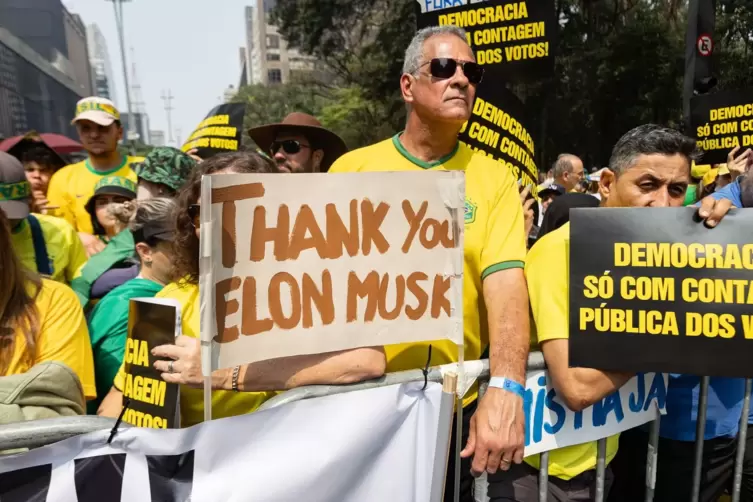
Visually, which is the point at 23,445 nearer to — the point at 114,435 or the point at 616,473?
the point at 114,435

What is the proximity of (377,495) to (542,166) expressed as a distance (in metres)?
23.3

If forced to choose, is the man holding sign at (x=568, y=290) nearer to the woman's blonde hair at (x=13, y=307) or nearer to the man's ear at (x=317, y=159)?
the woman's blonde hair at (x=13, y=307)

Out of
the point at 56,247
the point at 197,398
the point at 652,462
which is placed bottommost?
the point at 652,462

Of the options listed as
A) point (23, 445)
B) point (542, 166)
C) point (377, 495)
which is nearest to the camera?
point (23, 445)

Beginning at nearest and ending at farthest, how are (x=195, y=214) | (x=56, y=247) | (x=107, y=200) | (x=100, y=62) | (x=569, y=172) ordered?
(x=195, y=214) < (x=56, y=247) < (x=107, y=200) < (x=569, y=172) < (x=100, y=62)

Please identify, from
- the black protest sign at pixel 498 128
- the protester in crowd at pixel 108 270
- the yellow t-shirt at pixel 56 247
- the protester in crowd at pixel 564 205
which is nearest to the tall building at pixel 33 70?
the yellow t-shirt at pixel 56 247

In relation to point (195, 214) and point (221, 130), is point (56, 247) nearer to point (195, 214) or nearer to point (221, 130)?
point (195, 214)

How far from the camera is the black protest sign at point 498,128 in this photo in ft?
12.8

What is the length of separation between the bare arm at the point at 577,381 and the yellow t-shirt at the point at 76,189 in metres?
4.13

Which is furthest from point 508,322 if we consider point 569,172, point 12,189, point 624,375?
point 569,172

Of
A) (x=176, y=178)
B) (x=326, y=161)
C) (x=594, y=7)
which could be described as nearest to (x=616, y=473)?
(x=176, y=178)

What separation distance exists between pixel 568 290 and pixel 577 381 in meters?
0.30

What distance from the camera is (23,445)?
1.43 m

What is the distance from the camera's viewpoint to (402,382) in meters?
1.76
